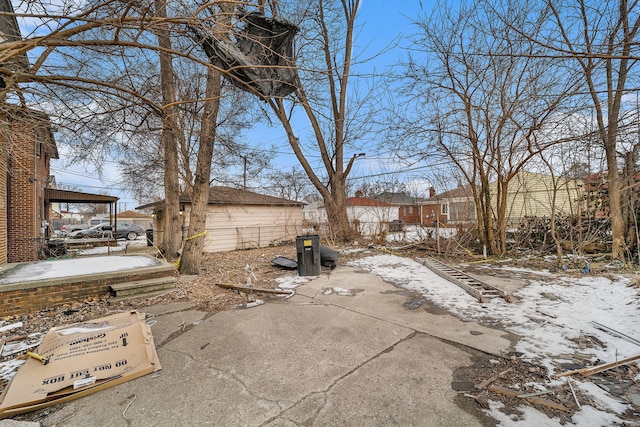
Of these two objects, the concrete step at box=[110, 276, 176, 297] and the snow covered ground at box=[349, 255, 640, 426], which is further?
the concrete step at box=[110, 276, 176, 297]

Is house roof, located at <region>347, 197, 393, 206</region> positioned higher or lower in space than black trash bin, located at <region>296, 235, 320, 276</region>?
higher

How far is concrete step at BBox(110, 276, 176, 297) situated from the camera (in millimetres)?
4804

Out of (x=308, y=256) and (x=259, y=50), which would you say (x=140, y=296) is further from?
(x=259, y=50)

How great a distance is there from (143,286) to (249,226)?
1027cm

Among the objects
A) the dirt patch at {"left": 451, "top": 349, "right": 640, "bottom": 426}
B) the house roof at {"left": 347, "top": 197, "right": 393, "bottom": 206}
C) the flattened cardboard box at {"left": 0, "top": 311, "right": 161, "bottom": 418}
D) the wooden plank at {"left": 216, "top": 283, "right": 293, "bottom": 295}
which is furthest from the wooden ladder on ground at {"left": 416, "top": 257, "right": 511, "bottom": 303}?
the house roof at {"left": 347, "top": 197, "right": 393, "bottom": 206}

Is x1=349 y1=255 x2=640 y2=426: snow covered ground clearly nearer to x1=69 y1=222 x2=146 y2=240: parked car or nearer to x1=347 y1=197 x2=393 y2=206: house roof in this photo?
x1=347 y1=197 x2=393 y2=206: house roof

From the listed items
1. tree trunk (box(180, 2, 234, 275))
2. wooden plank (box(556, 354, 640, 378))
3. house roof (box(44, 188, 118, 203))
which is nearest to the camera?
wooden plank (box(556, 354, 640, 378))

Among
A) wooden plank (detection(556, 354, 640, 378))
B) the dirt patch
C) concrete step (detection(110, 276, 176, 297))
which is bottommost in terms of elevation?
the dirt patch

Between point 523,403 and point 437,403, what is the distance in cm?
64

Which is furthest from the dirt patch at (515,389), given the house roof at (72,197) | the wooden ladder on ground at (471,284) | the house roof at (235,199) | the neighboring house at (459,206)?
the house roof at (72,197)

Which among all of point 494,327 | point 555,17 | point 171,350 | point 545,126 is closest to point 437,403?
point 494,327

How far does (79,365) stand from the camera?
250 centimetres

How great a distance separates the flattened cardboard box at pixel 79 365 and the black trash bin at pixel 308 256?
12.7 feet

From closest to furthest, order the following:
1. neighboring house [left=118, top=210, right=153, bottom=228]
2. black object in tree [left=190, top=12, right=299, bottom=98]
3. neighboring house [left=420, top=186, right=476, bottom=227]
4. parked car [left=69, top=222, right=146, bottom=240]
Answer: black object in tree [left=190, top=12, right=299, bottom=98] < neighboring house [left=420, top=186, right=476, bottom=227] < parked car [left=69, top=222, right=146, bottom=240] < neighboring house [left=118, top=210, right=153, bottom=228]
